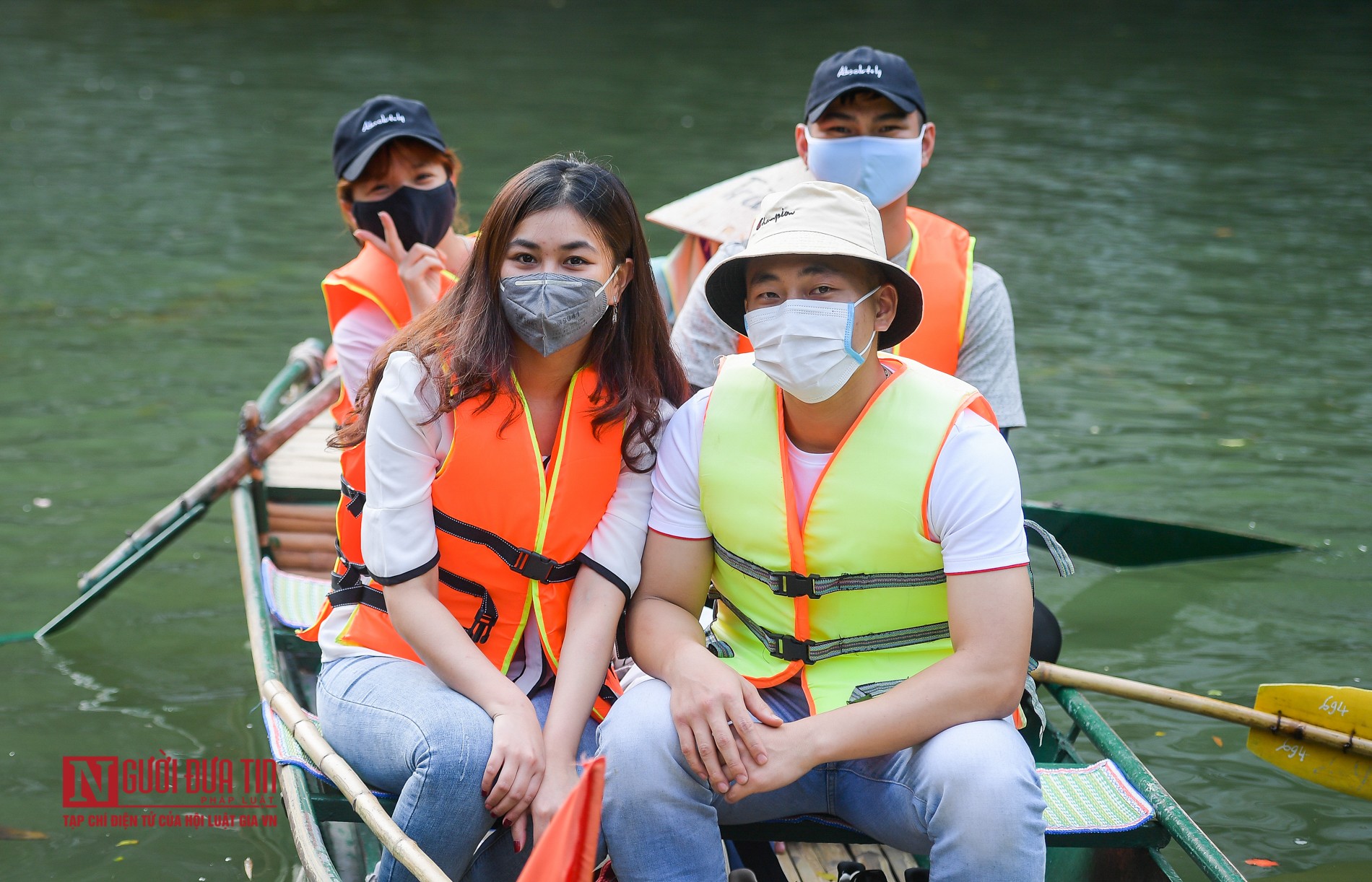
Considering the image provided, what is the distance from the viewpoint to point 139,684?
15.4 ft

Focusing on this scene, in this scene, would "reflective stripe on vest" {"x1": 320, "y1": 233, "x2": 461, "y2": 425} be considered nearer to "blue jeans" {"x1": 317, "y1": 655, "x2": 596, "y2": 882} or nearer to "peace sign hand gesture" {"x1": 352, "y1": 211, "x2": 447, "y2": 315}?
"peace sign hand gesture" {"x1": 352, "y1": 211, "x2": 447, "y2": 315}

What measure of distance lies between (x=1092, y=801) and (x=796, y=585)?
0.87 meters

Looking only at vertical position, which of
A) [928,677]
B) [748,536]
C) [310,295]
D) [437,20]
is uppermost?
[437,20]

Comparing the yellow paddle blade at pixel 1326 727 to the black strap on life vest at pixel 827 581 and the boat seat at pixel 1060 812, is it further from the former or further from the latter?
the black strap on life vest at pixel 827 581

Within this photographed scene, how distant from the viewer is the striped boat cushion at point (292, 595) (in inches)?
149

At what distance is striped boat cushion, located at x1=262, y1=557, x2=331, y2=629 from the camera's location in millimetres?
3775

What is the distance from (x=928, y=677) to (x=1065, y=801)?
2.11 ft

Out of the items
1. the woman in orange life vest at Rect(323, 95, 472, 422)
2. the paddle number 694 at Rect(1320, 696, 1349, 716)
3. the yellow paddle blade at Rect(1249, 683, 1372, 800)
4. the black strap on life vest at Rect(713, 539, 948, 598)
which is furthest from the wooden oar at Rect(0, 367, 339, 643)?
the paddle number 694 at Rect(1320, 696, 1349, 716)

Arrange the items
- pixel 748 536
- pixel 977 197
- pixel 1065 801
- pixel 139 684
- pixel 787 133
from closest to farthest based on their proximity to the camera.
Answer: pixel 748 536
pixel 1065 801
pixel 139 684
pixel 977 197
pixel 787 133

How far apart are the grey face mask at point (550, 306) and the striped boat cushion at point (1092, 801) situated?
1.35 meters

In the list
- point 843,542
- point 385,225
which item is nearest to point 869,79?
point 385,225

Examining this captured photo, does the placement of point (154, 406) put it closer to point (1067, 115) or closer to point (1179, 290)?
point (1179, 290)

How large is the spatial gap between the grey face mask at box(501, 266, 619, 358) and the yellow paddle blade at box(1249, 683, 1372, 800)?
2.20 meters

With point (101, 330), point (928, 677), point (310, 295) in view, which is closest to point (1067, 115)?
point (310, 295)
